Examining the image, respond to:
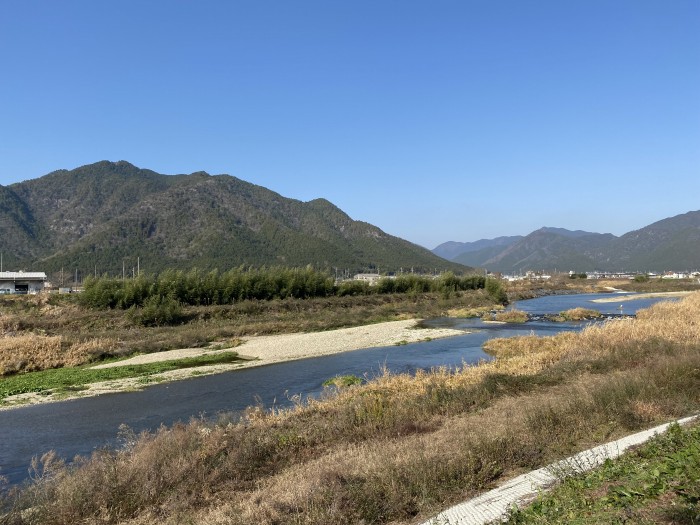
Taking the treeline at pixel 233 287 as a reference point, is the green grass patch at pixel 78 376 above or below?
below

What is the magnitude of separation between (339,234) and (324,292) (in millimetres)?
123639

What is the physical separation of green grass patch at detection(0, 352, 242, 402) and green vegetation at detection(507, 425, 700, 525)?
2160cm

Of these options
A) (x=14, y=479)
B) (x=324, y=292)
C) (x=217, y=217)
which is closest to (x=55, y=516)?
(x=14, y=479)

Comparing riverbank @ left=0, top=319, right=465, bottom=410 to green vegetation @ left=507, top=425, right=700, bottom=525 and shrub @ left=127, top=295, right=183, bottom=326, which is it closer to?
shrub @ left=127, top=295, right=183, bottom=326

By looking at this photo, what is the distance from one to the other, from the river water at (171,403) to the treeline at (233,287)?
92.4ft

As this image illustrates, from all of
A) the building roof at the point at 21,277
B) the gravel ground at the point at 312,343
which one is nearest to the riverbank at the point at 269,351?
the gravel ground at the point at 312,343

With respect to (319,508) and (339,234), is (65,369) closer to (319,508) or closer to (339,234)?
(319,508)

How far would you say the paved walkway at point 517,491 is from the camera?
568 centimetres

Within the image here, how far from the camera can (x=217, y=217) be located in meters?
150

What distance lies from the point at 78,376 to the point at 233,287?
3305cm

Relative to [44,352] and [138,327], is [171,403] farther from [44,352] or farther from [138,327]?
[138,327]

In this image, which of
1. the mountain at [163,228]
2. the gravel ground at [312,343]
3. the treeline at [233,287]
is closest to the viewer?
the gravel ground at [312,343]

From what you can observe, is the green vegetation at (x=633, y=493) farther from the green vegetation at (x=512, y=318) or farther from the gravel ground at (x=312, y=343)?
the green vegetation at (x=512, y=318)

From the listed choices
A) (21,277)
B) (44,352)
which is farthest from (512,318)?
(21,277)
